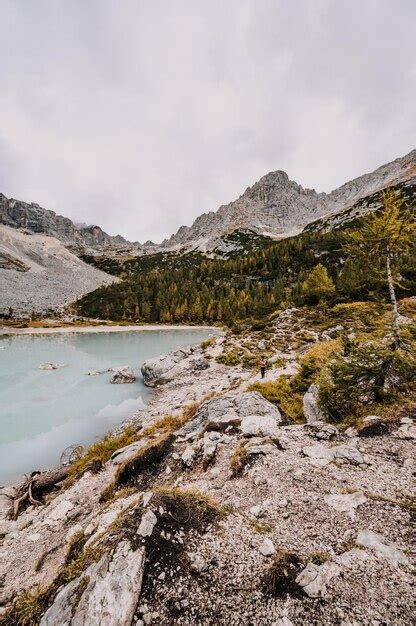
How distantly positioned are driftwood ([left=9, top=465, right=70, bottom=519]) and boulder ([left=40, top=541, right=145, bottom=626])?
22.4 feet

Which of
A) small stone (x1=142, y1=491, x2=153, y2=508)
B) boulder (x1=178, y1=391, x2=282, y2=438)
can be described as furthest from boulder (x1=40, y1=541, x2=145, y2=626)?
boulder (x1=178, y1=391, x2=282, y2=438)

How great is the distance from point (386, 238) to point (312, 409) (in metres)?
7.55

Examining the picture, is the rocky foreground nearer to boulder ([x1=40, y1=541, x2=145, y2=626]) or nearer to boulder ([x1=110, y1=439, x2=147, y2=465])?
boulder ([x1=40, y1=541, x2=145, y2=626])

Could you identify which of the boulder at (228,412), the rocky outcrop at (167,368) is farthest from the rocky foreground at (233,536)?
the rocky outcrop at (167,368)

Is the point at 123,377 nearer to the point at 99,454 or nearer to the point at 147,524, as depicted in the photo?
the point at 99,454

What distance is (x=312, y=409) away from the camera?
11.1 metres

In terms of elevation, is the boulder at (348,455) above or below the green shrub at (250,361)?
above

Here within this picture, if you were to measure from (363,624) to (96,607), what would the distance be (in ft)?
11.1

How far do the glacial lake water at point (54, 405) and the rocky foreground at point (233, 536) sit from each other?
567cm

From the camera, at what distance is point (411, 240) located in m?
11.9

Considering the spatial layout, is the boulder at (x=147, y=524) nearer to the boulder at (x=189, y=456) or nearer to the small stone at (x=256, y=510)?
the small stone at (x=256, y=510)

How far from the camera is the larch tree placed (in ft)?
37.7

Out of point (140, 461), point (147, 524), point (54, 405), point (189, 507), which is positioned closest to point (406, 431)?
point (189, 507)

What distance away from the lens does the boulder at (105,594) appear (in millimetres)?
3758
